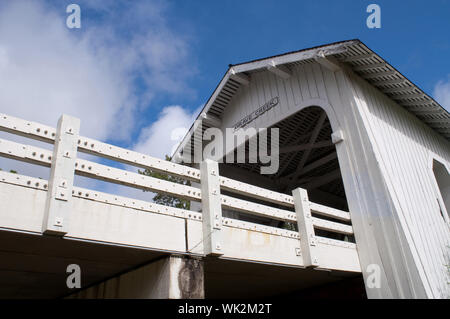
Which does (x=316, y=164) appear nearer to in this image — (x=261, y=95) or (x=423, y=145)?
(x=423, y=145)

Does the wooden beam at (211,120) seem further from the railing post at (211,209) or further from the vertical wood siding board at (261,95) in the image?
the railing post at (211,209)

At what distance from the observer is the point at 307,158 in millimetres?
12945

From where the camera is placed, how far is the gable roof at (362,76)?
26.3ft

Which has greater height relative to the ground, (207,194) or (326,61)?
(326,61)

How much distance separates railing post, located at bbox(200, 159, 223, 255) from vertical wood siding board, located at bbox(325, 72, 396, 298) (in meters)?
3.17

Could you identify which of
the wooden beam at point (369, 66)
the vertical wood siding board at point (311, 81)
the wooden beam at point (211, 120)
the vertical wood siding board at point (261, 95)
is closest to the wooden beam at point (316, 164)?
the vertical wood siding board at point (261, 95)

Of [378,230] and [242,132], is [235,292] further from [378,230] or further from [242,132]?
[242,132]

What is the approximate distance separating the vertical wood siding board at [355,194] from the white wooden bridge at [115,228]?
0.68 metres

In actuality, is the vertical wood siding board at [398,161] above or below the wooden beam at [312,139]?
below

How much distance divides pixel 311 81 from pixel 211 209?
482cm

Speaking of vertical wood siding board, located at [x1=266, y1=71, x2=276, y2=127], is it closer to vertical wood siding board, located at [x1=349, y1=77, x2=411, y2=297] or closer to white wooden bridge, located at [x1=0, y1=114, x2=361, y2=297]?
vertical wood siding board, located at [x1=349, y1=77, x2=411, y2=297]
